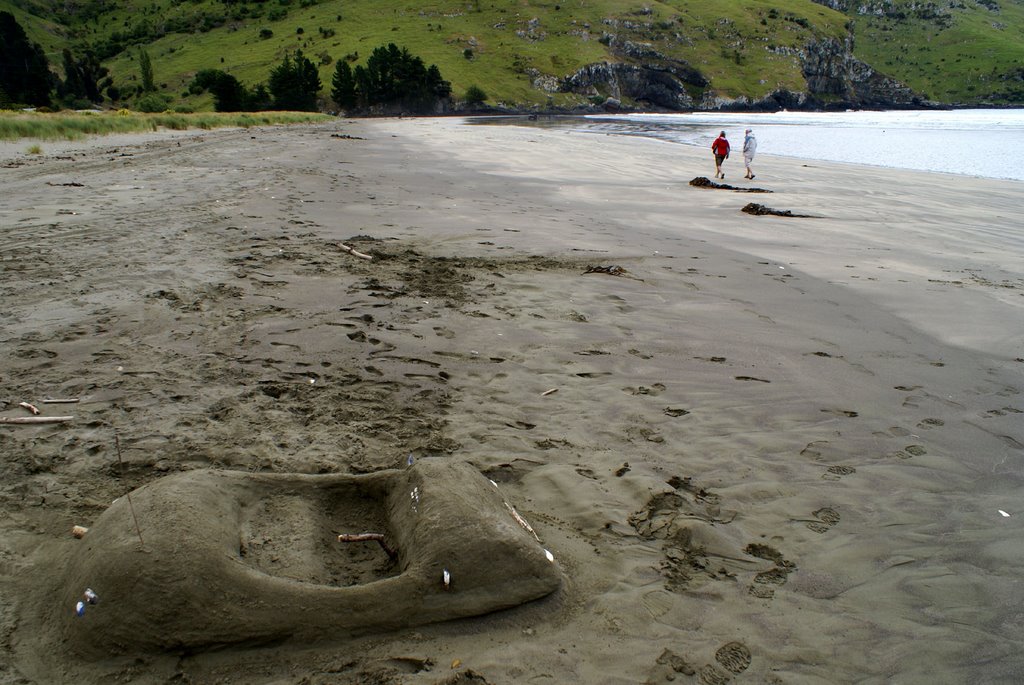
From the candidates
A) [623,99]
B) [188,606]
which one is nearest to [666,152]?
[188,606]

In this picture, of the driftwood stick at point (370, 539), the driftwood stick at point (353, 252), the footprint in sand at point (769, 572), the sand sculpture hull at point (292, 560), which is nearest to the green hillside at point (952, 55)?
the driftwood stick at point (353, 252)

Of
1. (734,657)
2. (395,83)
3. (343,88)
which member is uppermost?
(395,83)

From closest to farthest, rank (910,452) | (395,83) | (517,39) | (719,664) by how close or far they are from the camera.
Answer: (719,664), (910,452), (395,83), (517,39)

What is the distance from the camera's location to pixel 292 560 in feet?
10.5

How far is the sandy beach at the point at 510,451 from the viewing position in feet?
9.30

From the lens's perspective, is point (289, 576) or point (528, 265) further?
point (528, 265)

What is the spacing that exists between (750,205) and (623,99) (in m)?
142

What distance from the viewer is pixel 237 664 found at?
266 centimetres

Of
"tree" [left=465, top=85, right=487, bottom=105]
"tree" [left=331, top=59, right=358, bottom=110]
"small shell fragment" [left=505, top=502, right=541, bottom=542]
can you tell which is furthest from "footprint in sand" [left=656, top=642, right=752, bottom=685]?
"tree" [left=465, top=85, right=487, bottom=105]

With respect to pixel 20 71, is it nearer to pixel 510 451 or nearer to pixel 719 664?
pixel 510 451

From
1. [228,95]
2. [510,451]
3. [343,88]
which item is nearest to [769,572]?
[510,451]

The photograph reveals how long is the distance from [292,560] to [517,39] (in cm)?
16333

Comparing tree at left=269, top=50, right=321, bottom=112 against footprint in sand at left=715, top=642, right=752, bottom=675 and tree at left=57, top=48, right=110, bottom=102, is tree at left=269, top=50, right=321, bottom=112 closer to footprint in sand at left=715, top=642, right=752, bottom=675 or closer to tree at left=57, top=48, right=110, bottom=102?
tree at left=57, top=48, right=110, bottom=102

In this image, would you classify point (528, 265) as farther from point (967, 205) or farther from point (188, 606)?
point (967, 205)
